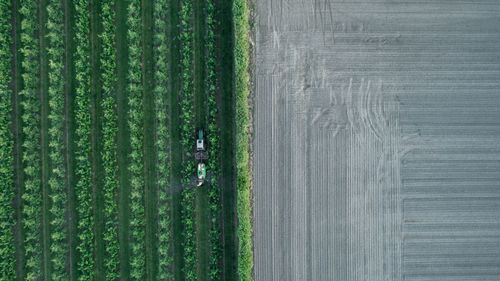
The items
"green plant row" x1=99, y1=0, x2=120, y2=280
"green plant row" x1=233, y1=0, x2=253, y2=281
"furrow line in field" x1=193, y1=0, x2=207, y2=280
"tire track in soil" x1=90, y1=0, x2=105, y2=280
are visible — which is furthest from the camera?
"tire track in soil" x1=90, y1=0, x2=105, y2=280

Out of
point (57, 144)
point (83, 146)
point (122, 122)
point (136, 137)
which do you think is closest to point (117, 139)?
point (122, 122)

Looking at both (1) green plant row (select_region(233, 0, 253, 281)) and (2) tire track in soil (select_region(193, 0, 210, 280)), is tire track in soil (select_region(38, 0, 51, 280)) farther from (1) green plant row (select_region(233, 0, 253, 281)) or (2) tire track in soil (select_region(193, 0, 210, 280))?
(1) green plant row (select_region(233, 0, 253, 281))

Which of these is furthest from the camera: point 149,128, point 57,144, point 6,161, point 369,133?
point 149,128

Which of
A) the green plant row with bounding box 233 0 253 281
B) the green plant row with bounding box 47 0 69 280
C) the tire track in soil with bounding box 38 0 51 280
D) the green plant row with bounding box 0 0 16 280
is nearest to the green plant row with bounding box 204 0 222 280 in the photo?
the green plant row with bounding box 233 0 253 281

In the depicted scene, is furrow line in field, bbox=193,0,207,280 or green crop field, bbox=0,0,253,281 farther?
furrow line in field, bbox=193,0,207,280

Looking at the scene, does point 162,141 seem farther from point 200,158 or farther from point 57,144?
point 57,144
